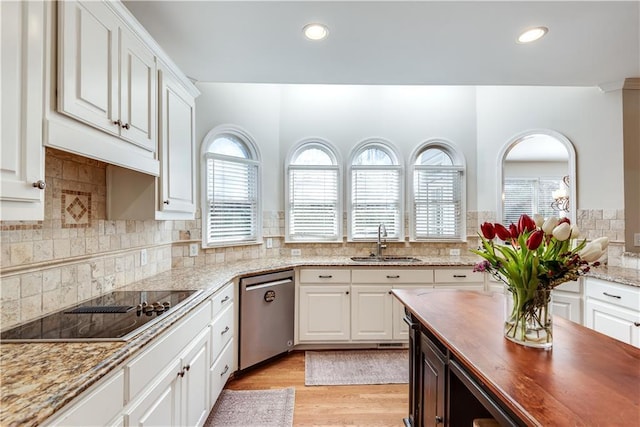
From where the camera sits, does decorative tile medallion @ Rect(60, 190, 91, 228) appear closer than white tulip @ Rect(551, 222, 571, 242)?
No

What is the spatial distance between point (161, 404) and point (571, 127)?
14.0ft

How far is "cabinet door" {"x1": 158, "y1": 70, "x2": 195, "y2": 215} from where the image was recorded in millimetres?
→ 1884

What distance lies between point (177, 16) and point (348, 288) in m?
2.67

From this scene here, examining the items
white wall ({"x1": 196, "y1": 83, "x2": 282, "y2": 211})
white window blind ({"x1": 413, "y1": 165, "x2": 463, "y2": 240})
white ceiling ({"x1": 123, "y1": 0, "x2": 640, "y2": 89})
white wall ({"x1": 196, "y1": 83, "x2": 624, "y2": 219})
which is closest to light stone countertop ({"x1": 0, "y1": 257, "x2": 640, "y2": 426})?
white ceiling ({"x1": 123, "y1": 0, "x2": 640, "y2": 89})

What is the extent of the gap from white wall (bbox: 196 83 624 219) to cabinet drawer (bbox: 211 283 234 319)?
1.33m

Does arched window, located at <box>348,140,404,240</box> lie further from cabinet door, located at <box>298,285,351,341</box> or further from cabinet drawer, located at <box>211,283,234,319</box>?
cabinet drawer, located at <box>211,283,234,319</box>

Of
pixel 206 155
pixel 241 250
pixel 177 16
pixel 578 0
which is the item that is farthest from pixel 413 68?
pixel 241 250

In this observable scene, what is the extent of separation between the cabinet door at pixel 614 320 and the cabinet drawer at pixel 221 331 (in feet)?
10.2

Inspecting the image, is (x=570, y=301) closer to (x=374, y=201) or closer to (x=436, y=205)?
(x=436, y=205)

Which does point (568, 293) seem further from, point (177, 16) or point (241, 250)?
point (177, 16)

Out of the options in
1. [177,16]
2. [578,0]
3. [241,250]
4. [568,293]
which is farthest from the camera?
[241,250]

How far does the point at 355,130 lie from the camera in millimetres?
3672

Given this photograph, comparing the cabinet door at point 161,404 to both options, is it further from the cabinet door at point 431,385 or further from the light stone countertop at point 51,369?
the cabinet door at point 431,385

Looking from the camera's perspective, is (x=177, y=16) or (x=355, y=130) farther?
(x=355, y=130)
